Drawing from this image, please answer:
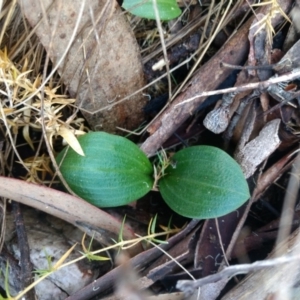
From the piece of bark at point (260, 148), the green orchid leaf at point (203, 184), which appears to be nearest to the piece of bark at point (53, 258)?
the green orchid leaf at point (203, 184)

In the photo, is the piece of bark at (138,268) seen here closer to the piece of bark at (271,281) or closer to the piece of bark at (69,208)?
the piece of bark at (69,208)

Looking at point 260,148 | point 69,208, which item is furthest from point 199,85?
point 69,208

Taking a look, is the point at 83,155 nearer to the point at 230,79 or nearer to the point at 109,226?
the point at 109,226

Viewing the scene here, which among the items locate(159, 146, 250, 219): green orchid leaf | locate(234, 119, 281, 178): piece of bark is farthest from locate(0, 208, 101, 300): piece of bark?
locate(234, 119, 281, 178): piece of bark

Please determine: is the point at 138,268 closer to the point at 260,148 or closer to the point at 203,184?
the point at 203,184

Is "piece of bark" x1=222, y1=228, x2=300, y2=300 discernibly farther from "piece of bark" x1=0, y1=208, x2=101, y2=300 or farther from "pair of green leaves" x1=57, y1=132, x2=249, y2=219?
"piece of bark" x1=0, y1=208, x2=101, y2=300

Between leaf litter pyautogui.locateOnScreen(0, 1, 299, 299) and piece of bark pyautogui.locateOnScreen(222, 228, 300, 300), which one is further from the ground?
leaf litter pyautogui.locateOnScreen(0, 1, 299, 299)

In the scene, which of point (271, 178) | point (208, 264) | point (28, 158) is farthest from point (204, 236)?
point (28, 158)
